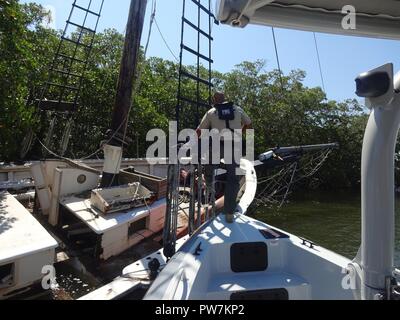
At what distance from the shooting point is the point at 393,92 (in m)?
1.67

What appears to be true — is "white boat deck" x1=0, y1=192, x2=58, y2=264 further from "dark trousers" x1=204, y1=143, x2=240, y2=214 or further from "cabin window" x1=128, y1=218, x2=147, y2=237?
"dark trousers" x1=204, y1=143, x2=240, y2=214

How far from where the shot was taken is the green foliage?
24.1 ft

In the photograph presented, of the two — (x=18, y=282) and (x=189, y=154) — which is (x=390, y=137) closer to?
(x=189, y=154)

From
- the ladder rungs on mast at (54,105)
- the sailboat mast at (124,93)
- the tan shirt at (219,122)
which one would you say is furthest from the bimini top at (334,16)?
the ladder rungs on mast at (54,105)

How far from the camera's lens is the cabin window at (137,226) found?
6.55m

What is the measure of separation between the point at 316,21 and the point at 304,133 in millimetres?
23322

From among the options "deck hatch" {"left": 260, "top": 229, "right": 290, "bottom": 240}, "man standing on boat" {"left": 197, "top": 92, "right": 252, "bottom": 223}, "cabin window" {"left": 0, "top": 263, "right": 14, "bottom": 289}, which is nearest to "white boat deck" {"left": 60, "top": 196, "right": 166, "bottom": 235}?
"cabin window" {"left": 0, "top": 263, "right": 14, "bottom": 289}

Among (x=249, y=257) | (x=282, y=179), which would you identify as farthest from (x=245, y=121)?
(x=282, y=179)

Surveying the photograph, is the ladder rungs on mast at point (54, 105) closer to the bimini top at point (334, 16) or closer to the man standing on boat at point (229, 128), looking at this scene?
the man standing on boat at point (229, 128)

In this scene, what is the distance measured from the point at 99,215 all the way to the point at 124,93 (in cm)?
295

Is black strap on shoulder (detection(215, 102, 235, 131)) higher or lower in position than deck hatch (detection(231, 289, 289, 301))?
higher

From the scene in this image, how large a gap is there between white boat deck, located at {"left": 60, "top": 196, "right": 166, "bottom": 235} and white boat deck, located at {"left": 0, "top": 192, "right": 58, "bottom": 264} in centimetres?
92

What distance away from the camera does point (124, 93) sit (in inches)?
303

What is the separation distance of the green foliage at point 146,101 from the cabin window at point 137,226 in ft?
8.93
